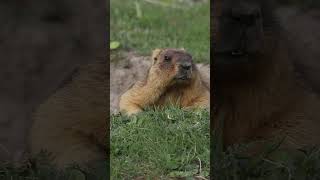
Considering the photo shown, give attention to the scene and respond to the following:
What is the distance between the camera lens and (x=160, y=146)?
3695mm

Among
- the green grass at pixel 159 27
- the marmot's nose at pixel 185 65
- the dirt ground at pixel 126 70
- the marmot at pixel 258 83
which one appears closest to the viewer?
the marmot at pixel 258 83

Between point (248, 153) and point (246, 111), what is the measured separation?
197mm

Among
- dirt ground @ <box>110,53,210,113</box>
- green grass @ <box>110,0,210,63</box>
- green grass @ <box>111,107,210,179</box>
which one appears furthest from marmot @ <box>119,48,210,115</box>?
green grass @ <box>110,0,210,63</box>

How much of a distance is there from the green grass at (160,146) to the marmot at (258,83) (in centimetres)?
25

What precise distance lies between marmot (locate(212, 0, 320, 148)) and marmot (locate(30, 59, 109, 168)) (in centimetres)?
54

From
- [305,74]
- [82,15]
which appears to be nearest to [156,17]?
[82,15]

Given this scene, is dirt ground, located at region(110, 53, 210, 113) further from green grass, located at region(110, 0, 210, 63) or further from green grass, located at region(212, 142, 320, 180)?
green grass, located at region(212, 142, 320, 180)

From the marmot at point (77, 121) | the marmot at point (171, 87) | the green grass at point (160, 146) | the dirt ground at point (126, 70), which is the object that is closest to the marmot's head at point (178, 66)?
the marmot at point (171, 87)

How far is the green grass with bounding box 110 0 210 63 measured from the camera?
7766 millimetres

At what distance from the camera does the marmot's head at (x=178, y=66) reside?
5.14m

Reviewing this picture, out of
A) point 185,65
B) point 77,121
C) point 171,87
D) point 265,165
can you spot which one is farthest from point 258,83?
point 171,87

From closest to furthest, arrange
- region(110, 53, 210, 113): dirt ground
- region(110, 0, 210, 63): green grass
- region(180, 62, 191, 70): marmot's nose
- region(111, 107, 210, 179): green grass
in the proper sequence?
region(111, 107, 210, 179): green grass, region(180, 62, 191, 70): marmot's nose, region(110, 53, 210, 113): dirt ground, region(110, 0, 210, 63): green grass

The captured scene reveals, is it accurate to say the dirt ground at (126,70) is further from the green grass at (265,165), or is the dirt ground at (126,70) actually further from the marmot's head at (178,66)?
the green grass at (265,165)

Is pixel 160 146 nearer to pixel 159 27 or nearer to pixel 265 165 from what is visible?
pixel 265 165
